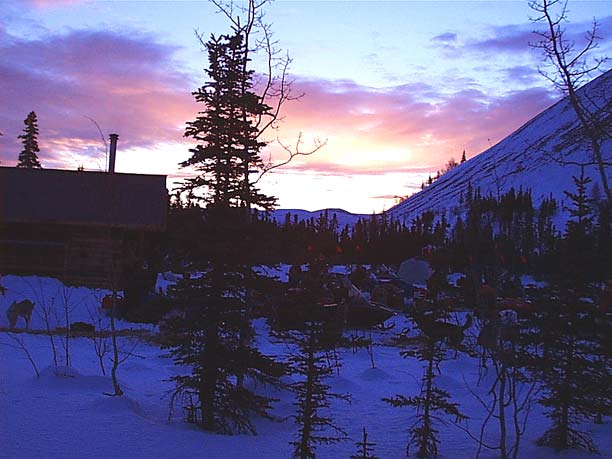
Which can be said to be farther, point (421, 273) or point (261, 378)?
point (421, 273)

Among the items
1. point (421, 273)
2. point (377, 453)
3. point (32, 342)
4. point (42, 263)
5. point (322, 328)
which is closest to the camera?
point (322, 328)

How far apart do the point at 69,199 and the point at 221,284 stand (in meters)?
19.8

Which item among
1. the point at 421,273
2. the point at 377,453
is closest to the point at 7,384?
the point at 377,453

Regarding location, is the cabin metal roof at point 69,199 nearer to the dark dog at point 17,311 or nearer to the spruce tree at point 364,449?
the dark dog at point 17,311

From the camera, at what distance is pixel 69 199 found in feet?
84.9

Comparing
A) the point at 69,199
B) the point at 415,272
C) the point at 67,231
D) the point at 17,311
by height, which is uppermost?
the point at 69,199

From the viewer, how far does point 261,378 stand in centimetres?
873

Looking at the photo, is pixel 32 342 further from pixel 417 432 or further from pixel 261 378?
pixel 417 432

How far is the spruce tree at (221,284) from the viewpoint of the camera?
8.34 metres

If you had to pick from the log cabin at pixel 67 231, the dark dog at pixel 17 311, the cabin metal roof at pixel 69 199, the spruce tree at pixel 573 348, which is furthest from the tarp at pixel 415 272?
the spruce tree at pixel 573 348

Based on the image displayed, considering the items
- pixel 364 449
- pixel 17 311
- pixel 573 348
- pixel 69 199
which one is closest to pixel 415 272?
pixel 69 199

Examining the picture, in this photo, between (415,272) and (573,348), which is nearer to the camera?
(573,348)

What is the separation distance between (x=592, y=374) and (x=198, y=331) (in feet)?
19.1

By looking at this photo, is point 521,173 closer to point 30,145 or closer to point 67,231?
point 30,145
